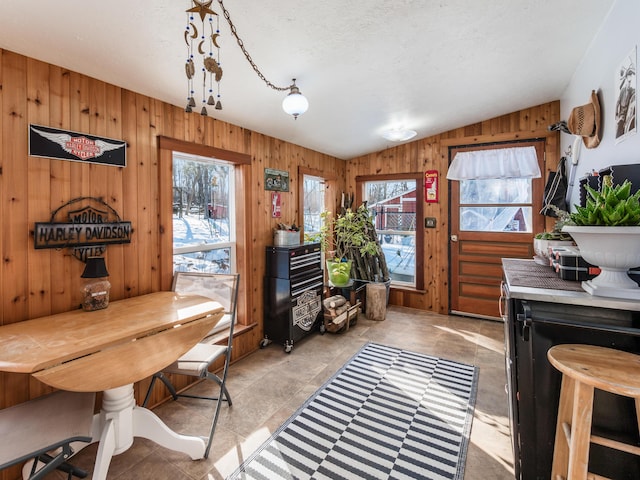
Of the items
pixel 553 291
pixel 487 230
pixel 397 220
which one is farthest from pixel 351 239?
pixel 553 291

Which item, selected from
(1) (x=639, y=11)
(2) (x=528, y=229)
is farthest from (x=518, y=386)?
(2) (x=528, y=229)

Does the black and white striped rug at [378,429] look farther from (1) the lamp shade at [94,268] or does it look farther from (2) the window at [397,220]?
(2) the window at [397,220]

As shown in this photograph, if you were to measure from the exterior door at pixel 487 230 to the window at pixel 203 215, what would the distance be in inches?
115

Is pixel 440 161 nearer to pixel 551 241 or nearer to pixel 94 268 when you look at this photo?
pixel 551 241

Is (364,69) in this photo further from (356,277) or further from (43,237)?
(356,277)

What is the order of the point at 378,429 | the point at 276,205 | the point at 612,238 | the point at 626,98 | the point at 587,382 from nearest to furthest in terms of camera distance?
1. the point at 587,382
2. the point at 612,238
3. the point at 626,98
4. the point at 378,429
5. the point at 276,205

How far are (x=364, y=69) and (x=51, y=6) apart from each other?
1.81m

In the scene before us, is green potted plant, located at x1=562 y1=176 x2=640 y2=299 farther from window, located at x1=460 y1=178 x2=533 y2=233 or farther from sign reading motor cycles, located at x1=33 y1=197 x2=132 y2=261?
window, located at x1=460 y1=178 x2=533 y2=233

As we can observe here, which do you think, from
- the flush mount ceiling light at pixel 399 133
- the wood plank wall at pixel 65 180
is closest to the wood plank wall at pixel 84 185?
the wood plank wall at pixel 65 180

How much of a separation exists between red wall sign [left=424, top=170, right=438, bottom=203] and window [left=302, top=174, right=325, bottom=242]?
1.45m

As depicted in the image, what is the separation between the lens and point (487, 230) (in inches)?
159

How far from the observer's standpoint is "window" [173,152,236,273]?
8.46 ft

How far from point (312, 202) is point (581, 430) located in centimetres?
365

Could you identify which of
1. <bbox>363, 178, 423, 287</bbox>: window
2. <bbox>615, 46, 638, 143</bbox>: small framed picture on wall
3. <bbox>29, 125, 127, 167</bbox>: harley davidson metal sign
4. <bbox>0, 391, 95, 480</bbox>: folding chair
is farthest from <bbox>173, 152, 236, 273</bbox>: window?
<bbox>615, 46, 638, 143</bbox>: small framed picture on wall
